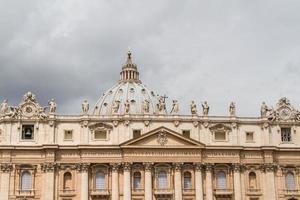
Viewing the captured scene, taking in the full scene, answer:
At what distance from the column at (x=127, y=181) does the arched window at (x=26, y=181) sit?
11.9 meters

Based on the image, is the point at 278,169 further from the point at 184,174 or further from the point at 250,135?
the point at 184,174

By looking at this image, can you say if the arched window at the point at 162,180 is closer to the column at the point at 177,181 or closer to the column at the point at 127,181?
the column at the point at 177,181

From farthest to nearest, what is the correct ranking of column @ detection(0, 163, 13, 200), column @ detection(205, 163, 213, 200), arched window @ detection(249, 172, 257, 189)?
1. arched window @ detection(249, 172, 257, 189)
2. column @ detection(205, 163, 213, 200)
3. column @ detection(0, 163, 13, 200)

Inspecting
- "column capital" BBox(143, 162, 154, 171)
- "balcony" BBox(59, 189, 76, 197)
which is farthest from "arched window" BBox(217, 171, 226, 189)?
"balcony" BBox(59, 189, 76, 197)

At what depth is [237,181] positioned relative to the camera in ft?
→ 252

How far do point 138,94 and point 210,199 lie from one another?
149ft

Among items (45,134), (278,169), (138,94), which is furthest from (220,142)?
(138,94)

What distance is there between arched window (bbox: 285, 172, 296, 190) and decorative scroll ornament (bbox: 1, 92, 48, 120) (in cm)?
3259

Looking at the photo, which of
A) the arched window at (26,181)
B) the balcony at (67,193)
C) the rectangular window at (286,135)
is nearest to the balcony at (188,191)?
the balcony at (67,193)

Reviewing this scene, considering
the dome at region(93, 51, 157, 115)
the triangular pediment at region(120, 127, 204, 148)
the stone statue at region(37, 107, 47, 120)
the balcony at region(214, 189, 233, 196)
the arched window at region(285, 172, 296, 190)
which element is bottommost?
the balcony at region(214, 189, 233, 196)

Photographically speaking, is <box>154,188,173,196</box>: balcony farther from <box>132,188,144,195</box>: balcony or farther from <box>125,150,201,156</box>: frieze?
<box>125,150,201,156</box>: frieze

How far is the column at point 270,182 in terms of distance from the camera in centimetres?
7706

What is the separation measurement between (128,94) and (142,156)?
42257 mm

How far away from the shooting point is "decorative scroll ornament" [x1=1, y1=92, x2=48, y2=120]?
77.1 metres
